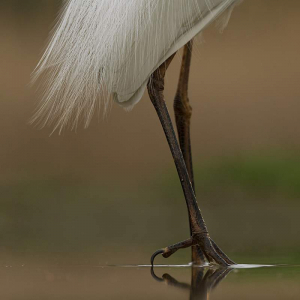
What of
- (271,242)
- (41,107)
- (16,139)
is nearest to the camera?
(41,107)

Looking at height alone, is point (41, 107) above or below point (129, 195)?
above

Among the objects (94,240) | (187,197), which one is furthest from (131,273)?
(94,240)

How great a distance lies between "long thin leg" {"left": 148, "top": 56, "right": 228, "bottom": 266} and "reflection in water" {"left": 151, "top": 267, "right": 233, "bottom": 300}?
0.04 meters

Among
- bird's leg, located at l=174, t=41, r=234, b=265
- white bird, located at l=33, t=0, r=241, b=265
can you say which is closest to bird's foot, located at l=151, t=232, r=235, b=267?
white bird, located at l=33, t=0, r=241, b=265

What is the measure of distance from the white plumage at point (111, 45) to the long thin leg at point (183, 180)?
2 cm

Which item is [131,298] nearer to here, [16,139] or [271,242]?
[271,242]

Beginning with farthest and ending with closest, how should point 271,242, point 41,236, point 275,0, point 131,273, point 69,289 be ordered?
1. point 275,0
2. point 41,236
3. point 271,242
4. point 131,273
5. point 69,289

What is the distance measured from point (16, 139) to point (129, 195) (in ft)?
2.27

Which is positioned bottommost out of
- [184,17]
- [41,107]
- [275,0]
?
[41,107]

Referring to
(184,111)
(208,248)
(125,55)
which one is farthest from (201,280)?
(184,111)

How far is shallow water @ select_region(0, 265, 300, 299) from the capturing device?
3.69 ft

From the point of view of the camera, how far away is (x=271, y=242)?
1.97 metres

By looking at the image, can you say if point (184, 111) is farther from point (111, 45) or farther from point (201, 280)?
point (201, 280)

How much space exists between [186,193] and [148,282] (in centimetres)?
26
